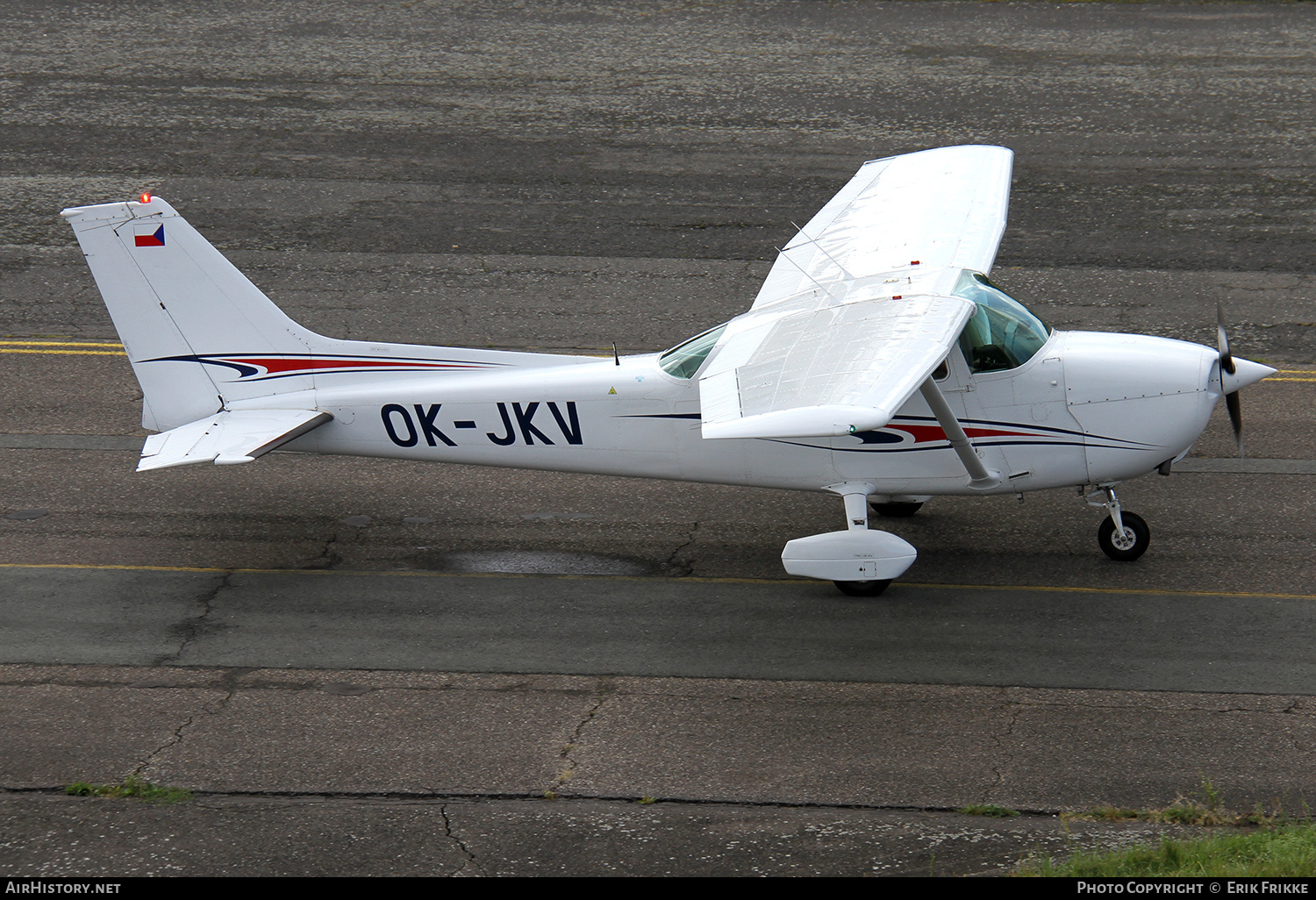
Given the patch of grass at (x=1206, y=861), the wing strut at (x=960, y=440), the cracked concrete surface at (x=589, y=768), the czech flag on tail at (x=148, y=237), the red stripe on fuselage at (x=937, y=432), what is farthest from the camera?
the czech flag on tail at (x=148, y=237)

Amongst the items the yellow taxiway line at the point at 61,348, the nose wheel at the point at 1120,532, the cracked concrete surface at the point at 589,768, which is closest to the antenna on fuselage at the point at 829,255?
the nose wheel at the point at 1120,532

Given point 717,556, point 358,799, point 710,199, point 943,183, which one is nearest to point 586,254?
point 710,199

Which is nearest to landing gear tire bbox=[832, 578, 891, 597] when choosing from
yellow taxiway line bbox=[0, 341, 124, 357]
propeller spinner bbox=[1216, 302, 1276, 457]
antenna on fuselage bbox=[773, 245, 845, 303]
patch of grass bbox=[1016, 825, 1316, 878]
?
antenna on fuselage bbox=[773, 245, 845, 303]

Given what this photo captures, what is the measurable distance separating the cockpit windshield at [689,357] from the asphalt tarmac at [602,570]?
1605 mm

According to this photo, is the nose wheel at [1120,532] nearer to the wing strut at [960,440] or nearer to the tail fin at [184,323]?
the wing strut at [960,440]

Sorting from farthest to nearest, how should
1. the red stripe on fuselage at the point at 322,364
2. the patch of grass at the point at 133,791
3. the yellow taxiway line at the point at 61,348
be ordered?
the yellow taxiway line at the point at 61,348
the red stripe on fuselage at the point at 322,364
the patch of grass at the point at 133,791

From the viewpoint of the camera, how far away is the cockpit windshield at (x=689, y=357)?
34.9ft

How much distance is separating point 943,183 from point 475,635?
6.20 metres

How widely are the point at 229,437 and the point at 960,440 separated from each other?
575 centimetres

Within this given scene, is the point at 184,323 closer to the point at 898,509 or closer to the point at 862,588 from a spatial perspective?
the point at 862,588

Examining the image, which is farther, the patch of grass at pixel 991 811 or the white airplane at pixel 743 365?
the white airplane at pixel 743 365

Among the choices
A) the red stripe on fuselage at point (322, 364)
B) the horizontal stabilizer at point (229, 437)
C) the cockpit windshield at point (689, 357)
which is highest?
the red stripe on fuselage at point (322, 364)

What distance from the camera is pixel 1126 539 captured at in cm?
1072

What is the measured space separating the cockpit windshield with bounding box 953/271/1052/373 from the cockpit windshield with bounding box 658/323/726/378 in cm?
194
